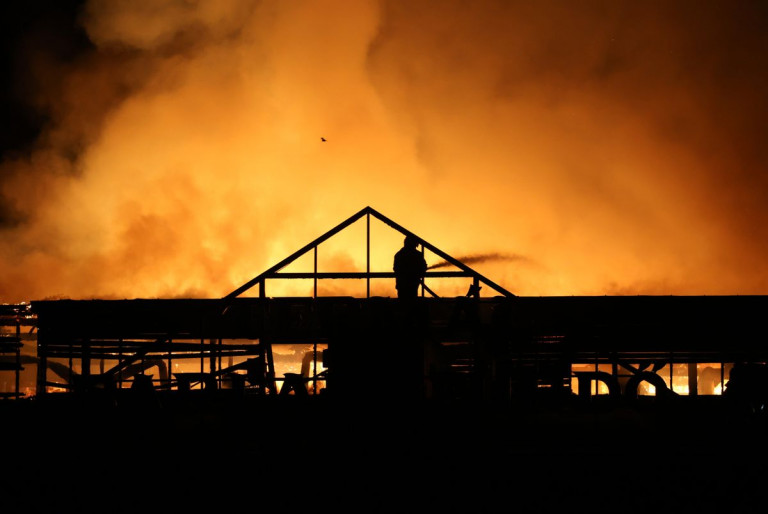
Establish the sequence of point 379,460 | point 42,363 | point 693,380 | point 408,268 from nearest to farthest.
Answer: point 379,460 < point 408,268 < point 42,363 < point 693,380

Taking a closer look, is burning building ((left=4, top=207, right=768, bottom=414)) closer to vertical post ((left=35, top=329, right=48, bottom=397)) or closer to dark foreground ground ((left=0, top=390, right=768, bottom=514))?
vertical post ((left=35, top=329, right=48, bottom=397))

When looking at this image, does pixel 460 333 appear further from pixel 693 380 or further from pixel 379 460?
pixel 693 380

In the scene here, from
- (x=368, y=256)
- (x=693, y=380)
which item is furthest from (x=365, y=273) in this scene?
(x=693, y=380)

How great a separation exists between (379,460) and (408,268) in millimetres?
5856

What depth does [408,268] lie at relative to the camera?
16.9m

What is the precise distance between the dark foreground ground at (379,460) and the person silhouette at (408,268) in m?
3.85

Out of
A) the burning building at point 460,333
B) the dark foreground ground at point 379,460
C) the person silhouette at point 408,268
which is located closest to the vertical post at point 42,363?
the burning building at point 460,333

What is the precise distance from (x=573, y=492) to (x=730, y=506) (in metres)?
2.19

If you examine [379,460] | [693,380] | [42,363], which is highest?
[42,363]

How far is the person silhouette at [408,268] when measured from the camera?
55.4ft

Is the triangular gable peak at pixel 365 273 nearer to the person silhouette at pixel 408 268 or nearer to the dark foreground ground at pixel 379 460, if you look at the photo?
the person silhouette at pixel 408 268

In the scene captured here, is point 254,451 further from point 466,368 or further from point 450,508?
point 466,368

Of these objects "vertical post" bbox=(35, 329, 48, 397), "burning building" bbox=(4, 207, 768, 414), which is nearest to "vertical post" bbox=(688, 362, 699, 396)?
"burning building" bbox=(4, 207, 768, 414)

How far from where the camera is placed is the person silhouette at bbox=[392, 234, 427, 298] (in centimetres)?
1689
